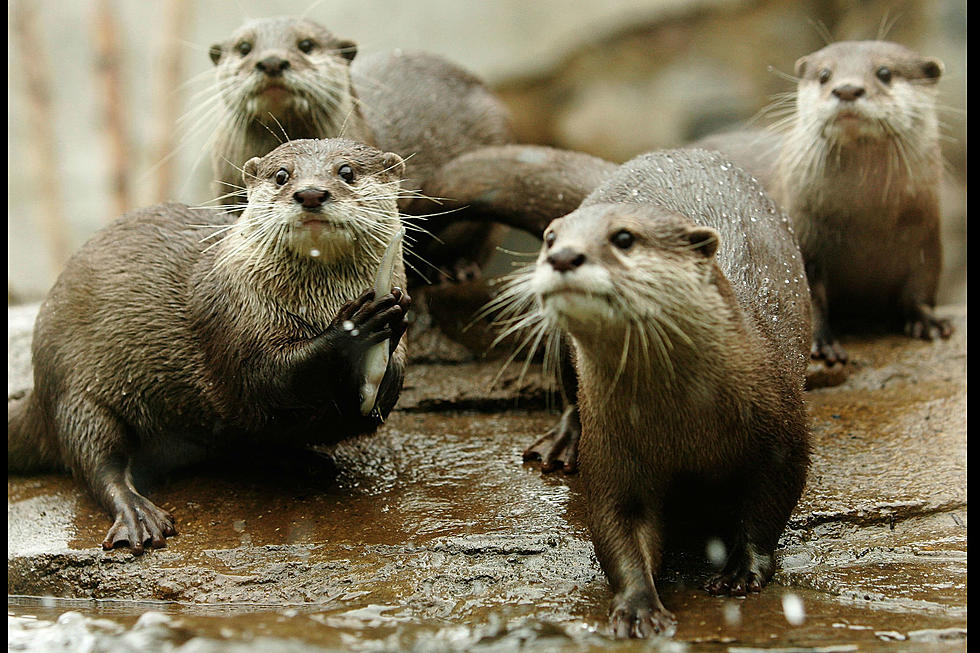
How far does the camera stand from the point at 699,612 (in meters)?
2.64

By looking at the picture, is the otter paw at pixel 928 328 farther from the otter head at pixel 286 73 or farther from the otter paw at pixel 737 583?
the otter head at pixel 286 73

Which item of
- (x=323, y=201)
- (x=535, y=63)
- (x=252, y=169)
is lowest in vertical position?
(x=323, y=201)

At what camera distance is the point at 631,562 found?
2650 mm

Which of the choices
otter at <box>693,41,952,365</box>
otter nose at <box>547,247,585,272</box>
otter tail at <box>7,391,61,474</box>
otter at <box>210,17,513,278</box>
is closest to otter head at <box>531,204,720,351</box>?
otter nose at <box>547,247,585,272</box>

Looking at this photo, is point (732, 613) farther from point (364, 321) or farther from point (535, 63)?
point (535, 63)

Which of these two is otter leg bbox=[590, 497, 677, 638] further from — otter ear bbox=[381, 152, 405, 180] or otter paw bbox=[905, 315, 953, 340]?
otter paw bbox=[905, 315, 953, 340]

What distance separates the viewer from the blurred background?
341 inches

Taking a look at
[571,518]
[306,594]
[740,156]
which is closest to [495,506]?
[571,518]

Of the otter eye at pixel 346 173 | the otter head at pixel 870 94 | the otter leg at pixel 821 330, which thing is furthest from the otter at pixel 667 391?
the otter head at pixel 870 94

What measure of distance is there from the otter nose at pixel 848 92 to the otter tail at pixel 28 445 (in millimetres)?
2938

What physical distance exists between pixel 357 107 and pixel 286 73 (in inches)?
18.9

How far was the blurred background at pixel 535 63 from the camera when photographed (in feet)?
28.4

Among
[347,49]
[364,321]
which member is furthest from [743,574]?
[347,49]

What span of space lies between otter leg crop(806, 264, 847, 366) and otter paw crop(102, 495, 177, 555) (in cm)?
230
